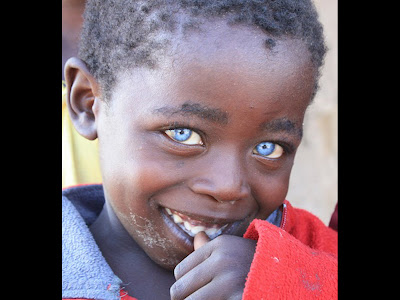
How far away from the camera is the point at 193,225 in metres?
1.29

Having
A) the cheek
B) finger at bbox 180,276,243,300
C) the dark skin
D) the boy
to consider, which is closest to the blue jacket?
the boy

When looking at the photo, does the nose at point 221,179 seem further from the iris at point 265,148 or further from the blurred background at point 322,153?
the blurred background at point 322,153

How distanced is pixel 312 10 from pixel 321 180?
7.70 ft

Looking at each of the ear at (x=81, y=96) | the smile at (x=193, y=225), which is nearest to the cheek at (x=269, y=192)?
the smile at (x=193, y=225)

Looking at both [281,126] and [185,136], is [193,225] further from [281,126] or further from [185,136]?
[281,126]

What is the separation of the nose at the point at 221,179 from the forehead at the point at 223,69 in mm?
134

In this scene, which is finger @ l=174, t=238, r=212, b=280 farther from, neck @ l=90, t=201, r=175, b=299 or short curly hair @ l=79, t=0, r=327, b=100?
short curly hair @ l=79, t=0, r=327, b=100

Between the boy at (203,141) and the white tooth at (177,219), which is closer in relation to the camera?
the boy at (203,141)

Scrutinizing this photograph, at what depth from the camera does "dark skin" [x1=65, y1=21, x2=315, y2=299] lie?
117cm

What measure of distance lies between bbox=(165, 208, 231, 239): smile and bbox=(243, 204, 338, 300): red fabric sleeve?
0.14 metres

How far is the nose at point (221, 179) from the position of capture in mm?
1187

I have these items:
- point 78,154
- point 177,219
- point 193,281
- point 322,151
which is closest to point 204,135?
point 177,219

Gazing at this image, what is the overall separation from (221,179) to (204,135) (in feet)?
0.38
